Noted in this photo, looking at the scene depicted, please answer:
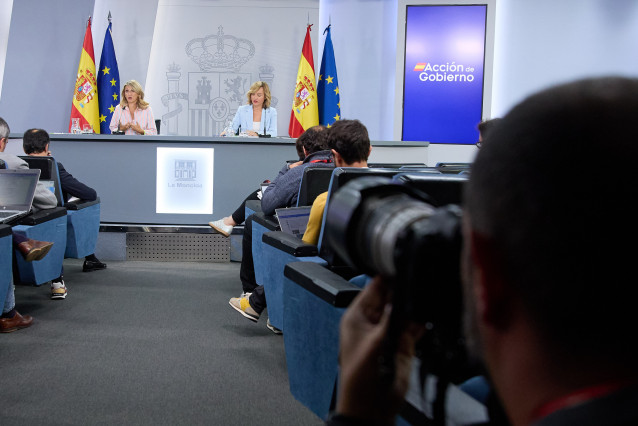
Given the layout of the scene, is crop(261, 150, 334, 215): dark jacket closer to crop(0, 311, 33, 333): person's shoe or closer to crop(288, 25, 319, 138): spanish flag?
crop(0, 311, 33, 333): person's shoe

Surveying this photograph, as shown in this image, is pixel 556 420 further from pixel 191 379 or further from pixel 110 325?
pixel 110 325

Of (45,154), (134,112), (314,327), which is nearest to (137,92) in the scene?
(134,112)

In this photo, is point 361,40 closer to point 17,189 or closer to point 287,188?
point 287,188

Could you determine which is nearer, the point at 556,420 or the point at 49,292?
the point at 556,420

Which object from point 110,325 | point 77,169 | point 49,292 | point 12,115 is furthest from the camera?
point 12,115

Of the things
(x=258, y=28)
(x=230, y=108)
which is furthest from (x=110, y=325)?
(x=258, y=28)

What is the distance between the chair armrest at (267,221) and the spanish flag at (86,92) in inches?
163

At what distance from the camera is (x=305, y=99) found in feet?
23.6

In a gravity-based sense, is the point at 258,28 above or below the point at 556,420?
above

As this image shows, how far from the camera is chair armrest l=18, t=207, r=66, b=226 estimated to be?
3484 millimetres

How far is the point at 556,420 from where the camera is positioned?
40 cm

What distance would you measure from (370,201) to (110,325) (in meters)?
3.13

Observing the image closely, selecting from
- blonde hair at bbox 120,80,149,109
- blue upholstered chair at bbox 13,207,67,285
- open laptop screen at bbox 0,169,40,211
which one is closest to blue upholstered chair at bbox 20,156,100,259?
blue upholstered chair at bbox 13,207,67,285

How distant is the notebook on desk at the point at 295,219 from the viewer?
109 inches
